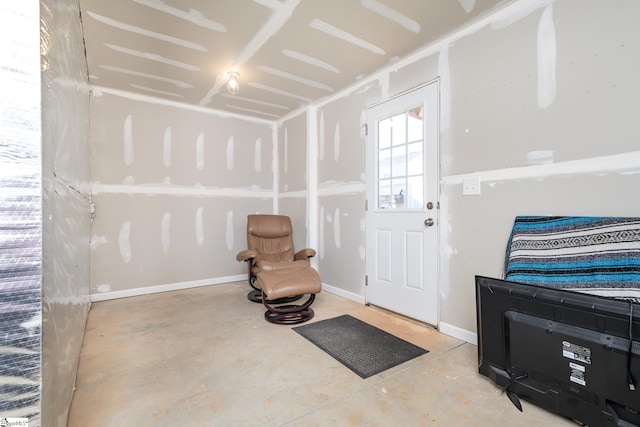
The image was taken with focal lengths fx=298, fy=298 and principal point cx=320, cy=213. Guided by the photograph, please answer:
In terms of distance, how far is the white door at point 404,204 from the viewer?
8.39 feet

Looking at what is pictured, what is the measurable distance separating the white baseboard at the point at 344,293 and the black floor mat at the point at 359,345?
53cm

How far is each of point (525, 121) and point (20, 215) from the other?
8.45ft

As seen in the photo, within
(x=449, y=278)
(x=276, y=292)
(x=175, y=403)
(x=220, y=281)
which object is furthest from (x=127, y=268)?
(x=449, y=278)

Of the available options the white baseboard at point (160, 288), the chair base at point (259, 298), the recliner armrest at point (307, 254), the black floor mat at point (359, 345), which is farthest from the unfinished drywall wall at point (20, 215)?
the white baseboard at point (160, 288)

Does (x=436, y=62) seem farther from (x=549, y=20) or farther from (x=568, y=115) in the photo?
(x=568, y=115)

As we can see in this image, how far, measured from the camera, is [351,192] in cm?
341

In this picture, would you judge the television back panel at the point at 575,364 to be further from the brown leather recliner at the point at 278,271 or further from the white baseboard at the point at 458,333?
the brown leather recliner at the point at 278,271

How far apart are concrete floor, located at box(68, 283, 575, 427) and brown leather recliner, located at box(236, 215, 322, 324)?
245 millimetres

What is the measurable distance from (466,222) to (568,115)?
91 cm

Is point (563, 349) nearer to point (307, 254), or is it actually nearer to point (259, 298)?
point (307, 254)

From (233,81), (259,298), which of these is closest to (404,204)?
(259,298)

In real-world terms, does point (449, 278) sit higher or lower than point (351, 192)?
lower

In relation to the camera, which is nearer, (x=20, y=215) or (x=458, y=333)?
(x=20, y=215)

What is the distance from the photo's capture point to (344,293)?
137 inches
